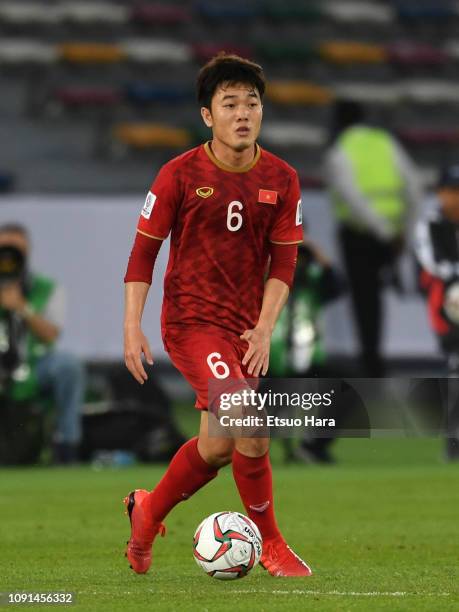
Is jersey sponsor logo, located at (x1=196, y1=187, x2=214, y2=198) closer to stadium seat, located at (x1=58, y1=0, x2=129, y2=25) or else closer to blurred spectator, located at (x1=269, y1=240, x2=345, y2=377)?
blurred spectator, located at (x1=269, y1=240, x2=345, y2=377)

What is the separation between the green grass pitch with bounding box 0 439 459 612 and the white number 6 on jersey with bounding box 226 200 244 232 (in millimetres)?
1344

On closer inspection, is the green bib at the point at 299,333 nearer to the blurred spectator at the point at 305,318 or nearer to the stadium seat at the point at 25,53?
the blurred spectator at the point at 305,318

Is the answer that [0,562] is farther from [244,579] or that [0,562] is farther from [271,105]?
[271,105]

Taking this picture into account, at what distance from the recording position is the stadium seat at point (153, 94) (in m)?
25.1

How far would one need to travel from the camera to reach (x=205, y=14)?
26.6 meters

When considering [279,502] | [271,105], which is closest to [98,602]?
[279,502]

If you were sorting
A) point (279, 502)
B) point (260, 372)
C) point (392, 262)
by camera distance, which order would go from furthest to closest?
point (392, 262) < point (279, 502) < point (260, 372)

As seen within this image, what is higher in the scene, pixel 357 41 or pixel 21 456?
pixel 357 41

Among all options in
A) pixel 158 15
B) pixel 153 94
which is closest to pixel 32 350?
pixel 153 94

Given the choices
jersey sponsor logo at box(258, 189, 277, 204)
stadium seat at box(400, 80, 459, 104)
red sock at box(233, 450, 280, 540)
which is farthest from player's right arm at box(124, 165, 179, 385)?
stadium seat at box(400, 80, 459, 104)

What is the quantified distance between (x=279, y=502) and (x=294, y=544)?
202 centimetres

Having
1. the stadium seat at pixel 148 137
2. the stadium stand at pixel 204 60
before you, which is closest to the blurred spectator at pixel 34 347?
the stadium stand at pixel 204 60

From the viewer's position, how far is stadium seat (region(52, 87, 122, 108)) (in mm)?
24391

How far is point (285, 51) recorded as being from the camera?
26.5 m
